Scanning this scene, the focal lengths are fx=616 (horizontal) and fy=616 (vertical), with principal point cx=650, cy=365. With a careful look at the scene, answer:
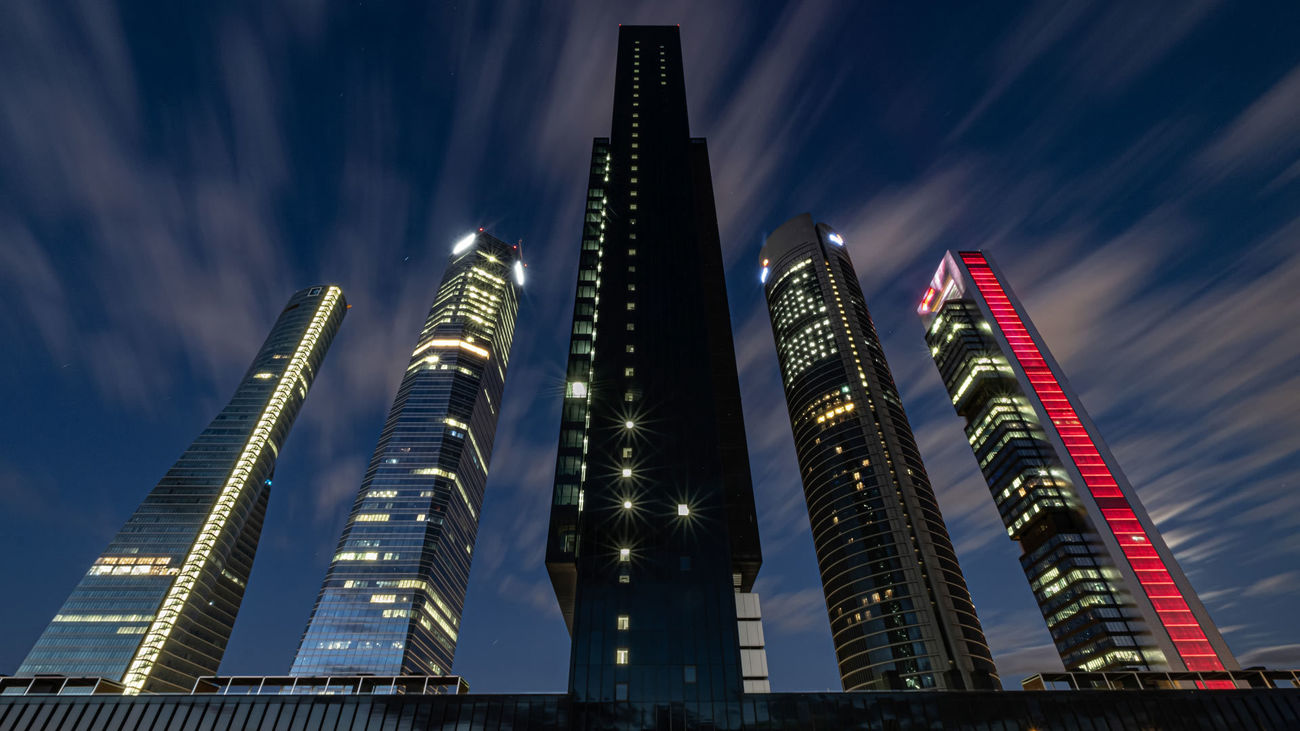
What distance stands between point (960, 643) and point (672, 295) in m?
130

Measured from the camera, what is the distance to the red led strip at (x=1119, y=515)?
463 feet

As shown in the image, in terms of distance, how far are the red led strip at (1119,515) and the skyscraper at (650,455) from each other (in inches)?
5044

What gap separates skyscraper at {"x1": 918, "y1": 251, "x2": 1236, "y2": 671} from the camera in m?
146

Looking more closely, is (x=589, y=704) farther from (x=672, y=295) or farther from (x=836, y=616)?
(x=836, y=616)

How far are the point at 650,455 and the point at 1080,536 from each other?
159643 millimetres

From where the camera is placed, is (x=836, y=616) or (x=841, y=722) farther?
(x=836, y=616)

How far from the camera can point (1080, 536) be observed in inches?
6634

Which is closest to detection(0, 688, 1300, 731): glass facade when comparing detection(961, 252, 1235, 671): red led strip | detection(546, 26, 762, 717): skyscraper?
detection(546, 26, 762, 717): skyscraper

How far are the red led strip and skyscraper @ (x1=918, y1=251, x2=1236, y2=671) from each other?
0.26 m

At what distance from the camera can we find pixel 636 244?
88500 mm

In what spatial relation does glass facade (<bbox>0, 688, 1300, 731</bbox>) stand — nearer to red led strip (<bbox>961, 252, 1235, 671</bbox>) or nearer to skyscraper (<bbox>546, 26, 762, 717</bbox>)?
skyscraper (<bbox>546, 26, 762, 717</bbox>)

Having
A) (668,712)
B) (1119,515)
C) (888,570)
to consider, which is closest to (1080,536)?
(1119,515)

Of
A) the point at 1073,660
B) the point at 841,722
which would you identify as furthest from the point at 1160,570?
the point at 841,722

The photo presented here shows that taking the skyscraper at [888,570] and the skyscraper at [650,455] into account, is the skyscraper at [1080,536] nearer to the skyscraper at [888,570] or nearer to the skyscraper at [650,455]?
the skyscraper at [888,570]
